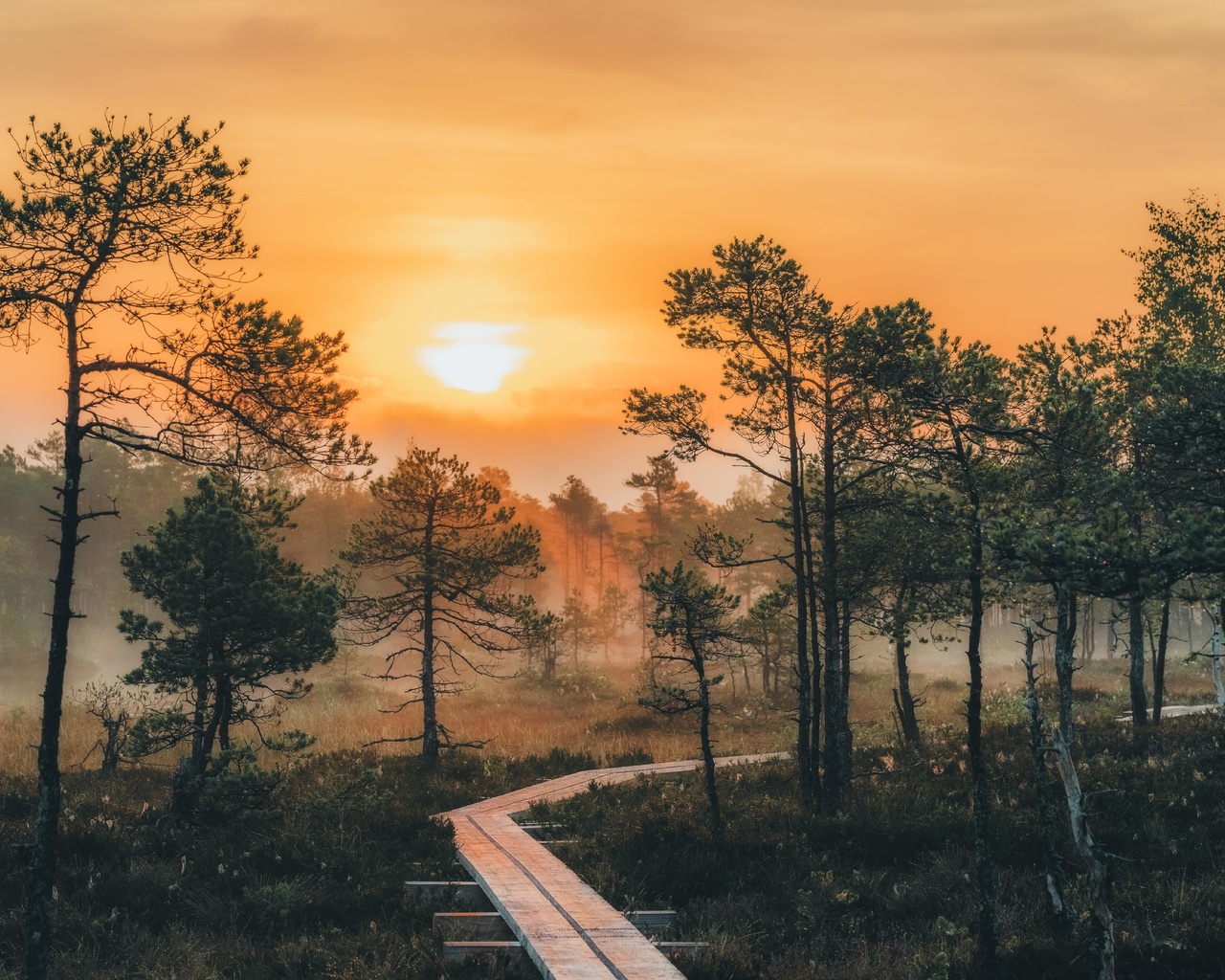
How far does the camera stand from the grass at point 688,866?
37.9ft

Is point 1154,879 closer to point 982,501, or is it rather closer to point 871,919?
point 871,919

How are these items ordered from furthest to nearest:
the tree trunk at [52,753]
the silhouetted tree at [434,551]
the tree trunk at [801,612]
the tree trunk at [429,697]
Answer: the tree trunk at [429,697] < the silhouetted tree at [434,551] < the tree trunk at [801,612] < the tree trunk at [52,753]

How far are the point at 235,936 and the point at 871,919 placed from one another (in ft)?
28.8

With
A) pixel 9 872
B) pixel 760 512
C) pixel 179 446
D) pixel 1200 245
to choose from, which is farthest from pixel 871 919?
pixel 760 512

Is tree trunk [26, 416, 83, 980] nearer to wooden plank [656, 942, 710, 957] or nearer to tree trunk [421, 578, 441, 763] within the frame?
wooden plank [656, 942, 710, 957]

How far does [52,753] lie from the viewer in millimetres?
10945

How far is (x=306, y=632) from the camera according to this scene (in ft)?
60.9

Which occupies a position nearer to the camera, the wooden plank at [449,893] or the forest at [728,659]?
the forest at [728,659]

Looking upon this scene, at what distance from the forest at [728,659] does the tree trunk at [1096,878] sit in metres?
0.04

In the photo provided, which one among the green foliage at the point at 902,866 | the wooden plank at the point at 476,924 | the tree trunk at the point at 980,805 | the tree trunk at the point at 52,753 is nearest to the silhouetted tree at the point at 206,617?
the tree trunk at the point at 52,753

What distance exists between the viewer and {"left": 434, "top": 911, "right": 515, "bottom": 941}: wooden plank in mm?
12531

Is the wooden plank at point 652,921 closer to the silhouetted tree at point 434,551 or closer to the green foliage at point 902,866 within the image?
the green foliage at point 902,866

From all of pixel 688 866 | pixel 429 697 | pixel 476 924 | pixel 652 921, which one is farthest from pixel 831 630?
pixel 429 697

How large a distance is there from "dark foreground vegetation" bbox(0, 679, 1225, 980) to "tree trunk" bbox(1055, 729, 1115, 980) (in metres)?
0.41
